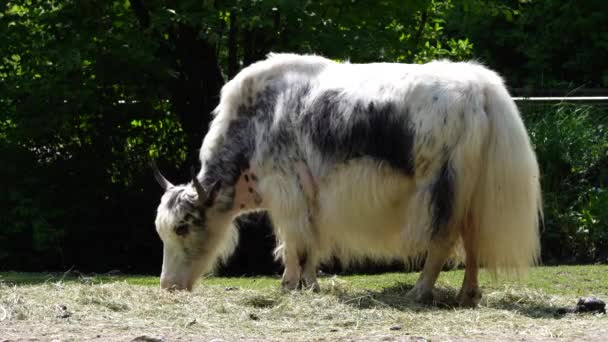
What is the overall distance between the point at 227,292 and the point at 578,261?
14.3ft

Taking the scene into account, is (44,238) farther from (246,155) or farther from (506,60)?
(506,60)

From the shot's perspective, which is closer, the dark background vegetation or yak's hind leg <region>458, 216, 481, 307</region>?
yak's hind leg <region>458, 216, 481, 307</region>

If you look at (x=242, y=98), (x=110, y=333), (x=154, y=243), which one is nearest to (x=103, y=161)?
(x=154, y=243)

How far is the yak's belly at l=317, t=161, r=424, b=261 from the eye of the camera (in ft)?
24.5

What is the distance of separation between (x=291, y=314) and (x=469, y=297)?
1.30 metres

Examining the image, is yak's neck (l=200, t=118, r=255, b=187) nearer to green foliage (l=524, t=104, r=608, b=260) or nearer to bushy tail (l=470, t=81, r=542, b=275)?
bushy tail (l=470, t=81, r=542, b=275)

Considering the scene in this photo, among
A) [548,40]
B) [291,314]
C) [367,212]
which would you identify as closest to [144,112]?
[367,212]

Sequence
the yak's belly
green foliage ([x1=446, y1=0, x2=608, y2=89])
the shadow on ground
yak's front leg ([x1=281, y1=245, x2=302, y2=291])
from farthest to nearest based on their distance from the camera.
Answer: green foliage ([x1=446, y1=0, x2=608, y2=89]) < yak's front leg ([x1=281, y1=245, x2=302, y2=291]) < the yak's belly < the shadow on ground

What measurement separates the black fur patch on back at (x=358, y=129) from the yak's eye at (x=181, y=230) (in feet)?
3.76

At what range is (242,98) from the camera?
8.30m

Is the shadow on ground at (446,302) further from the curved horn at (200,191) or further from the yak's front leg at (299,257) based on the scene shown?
the curved horn at (200,191)

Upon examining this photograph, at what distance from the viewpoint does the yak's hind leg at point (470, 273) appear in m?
7.42

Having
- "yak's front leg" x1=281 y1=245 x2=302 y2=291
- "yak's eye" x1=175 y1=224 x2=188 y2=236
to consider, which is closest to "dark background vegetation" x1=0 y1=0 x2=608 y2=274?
"yak's eye" x1=175 y1=224 x2=188 y2=236

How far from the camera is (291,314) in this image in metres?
6.80
